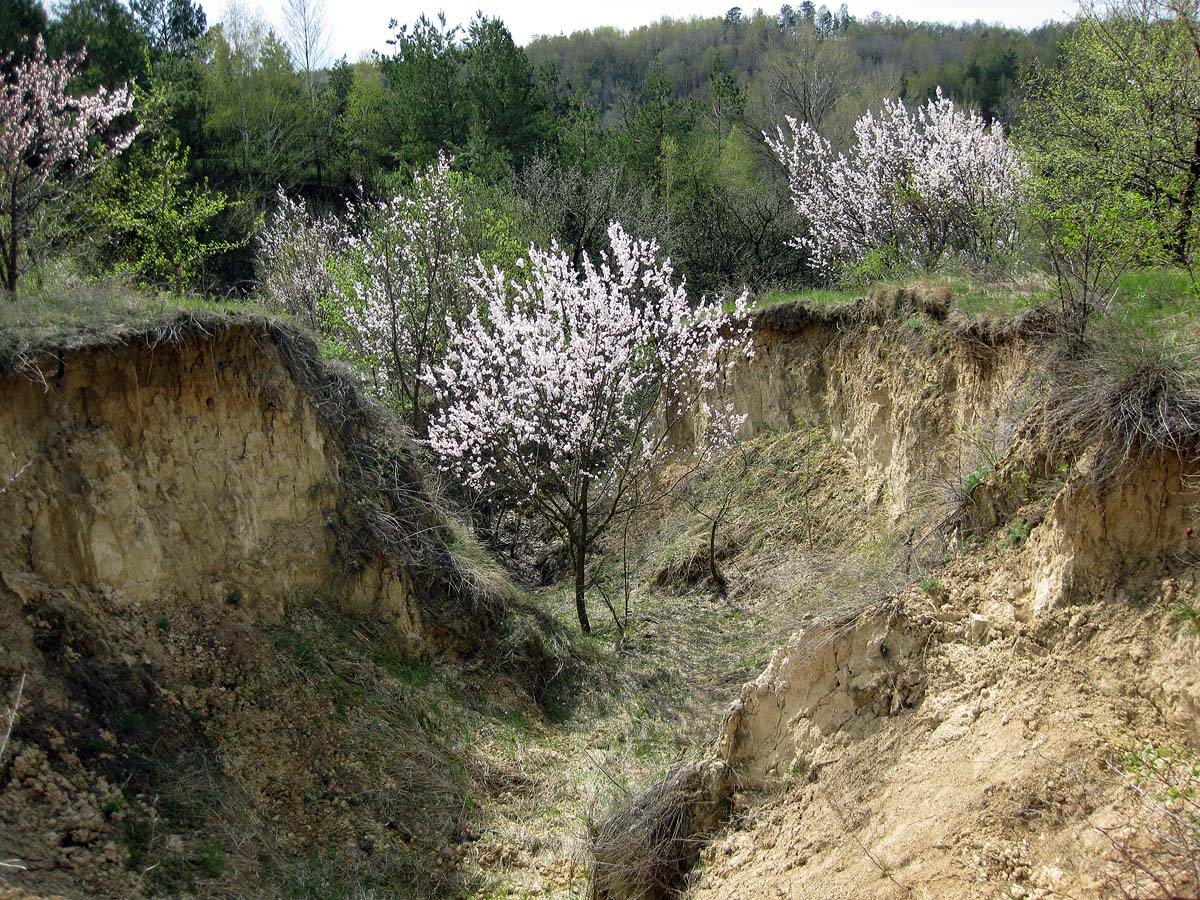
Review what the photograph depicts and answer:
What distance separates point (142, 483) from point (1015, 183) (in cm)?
1195

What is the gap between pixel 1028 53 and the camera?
49312mm

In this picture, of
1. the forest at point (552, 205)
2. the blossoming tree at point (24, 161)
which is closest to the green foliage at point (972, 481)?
the forest at point (552, 205)

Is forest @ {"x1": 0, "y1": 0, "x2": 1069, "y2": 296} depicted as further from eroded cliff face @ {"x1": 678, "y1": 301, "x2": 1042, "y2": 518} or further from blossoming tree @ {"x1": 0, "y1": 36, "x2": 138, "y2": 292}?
eroded cliff face @ {"x1": 678, "y1": 301, "x2": 1042, "y2": 518}

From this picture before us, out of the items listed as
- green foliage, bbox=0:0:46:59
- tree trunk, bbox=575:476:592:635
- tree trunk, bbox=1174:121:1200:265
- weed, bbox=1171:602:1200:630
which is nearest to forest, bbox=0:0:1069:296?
green foliage, bbox=0:0:46:59

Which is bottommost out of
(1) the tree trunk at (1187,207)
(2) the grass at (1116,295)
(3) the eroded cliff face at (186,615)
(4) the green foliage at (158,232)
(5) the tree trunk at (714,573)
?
(5) the tree trunk at (714,573)

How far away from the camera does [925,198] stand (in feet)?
47.2

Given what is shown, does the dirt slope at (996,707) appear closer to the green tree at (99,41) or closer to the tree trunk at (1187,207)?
the tree trunk at (1187,207)

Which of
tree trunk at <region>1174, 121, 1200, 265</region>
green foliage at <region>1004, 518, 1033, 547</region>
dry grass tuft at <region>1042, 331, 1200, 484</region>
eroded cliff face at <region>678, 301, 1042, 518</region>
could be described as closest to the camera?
dry grass tuft at <region>1042, 331, 1200, 484</region>

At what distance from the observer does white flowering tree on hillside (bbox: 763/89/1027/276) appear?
13.5 meters

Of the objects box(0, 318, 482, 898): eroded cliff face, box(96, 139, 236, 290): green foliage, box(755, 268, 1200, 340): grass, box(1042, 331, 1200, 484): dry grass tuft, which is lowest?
box(0, 318, 482, 898): eroded cliff face

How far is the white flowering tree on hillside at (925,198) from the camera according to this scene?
13453 mm

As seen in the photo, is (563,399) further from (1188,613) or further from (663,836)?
(1188,613)

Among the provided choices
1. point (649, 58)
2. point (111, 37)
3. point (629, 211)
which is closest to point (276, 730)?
point (629, 211)

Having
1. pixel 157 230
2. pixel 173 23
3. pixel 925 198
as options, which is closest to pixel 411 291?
pixel 157 230
